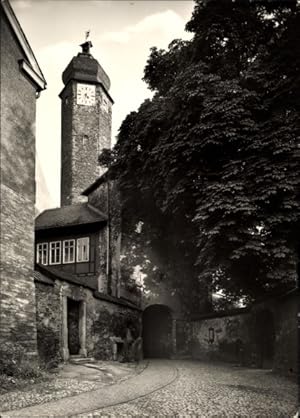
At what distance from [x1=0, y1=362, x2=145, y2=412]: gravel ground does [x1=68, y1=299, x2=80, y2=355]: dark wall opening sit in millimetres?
1531

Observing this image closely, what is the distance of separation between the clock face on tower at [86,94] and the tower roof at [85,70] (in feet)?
1.42

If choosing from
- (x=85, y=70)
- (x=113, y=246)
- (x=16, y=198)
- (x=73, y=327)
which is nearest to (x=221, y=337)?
(x=113, y=246)

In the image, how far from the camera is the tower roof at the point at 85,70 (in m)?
33.1

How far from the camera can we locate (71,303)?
15617mm

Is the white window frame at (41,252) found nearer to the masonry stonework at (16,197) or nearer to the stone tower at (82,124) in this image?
the stone tower at (82,124)

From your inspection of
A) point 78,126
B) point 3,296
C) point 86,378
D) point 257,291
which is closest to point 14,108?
point 3,296

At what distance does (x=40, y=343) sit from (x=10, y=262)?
2602 millimetres

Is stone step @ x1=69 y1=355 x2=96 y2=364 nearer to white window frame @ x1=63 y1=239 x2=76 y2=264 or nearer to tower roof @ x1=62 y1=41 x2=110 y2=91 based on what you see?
white window frame @ x1=63 y1=239 x2=76 y2=264

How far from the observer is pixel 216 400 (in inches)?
370

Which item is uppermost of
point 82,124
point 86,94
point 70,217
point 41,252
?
point 86,94

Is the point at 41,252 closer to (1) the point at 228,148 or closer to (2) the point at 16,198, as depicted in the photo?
(2) the point at 16,198

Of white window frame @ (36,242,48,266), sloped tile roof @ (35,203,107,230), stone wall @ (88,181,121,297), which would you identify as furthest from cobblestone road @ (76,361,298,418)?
white window frame @ (36,242,48,266)

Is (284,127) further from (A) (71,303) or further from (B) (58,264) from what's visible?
(B) (58,264)

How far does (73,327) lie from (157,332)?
37.8 ft
